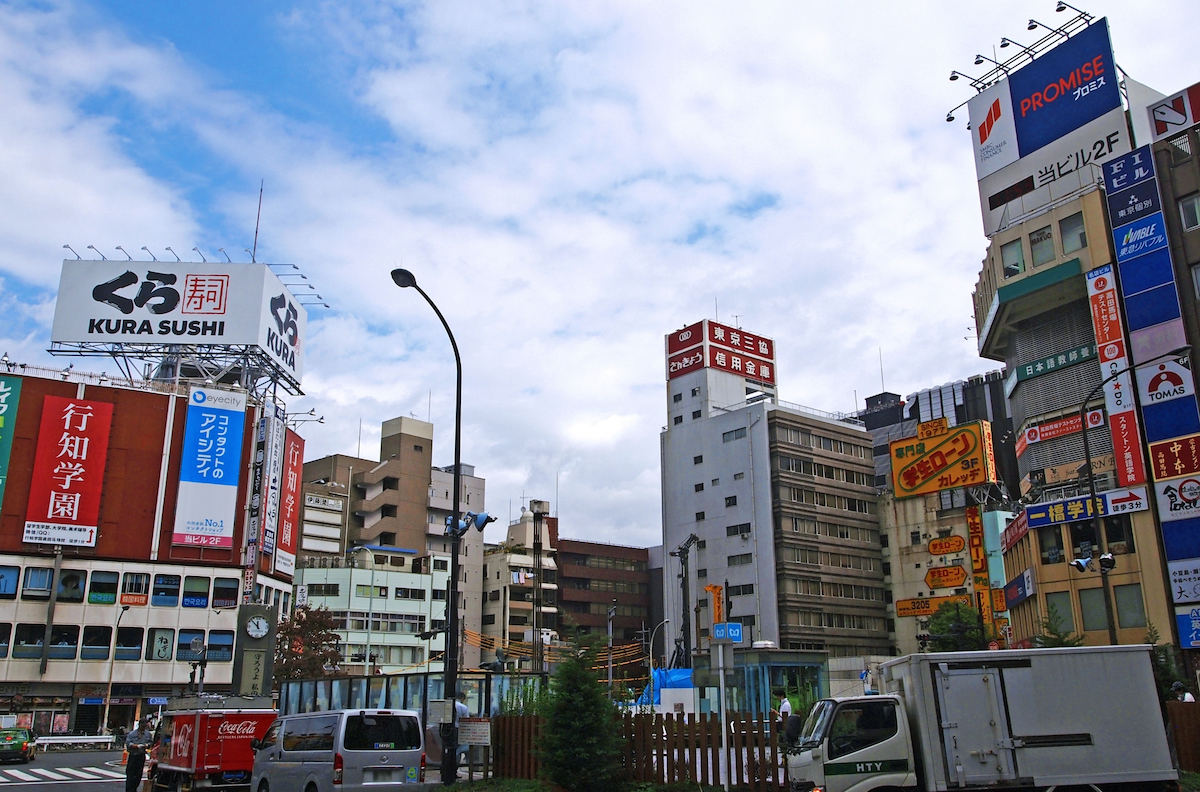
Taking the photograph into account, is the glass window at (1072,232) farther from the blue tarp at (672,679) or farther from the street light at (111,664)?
the street light at (111,664)

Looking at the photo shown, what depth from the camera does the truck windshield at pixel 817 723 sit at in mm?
13438

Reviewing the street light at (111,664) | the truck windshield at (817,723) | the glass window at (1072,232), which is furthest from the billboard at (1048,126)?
the street light at (111,664)

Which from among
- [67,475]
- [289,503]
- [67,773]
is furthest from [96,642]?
[67,773]

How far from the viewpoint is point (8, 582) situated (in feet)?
200

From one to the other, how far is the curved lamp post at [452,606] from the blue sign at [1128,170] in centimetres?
3753

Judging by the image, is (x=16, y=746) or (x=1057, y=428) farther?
(x=1057, y=428)

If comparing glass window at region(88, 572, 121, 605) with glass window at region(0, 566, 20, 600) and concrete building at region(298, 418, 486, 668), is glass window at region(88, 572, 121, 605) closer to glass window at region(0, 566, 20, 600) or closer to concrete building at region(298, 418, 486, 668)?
glass window at region(0, 566, 20, 600)

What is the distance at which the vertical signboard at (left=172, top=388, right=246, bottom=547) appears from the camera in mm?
66875

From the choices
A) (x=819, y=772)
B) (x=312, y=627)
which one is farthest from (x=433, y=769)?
(x=312, y=627)

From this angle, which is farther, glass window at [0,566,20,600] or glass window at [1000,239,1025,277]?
glass window at [0,566,20,600]

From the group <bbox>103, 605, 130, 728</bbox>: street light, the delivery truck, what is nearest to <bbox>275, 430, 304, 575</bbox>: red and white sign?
<bbox>103, 605, 130, 728</bbox>: street light

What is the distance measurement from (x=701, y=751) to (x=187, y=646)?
195 ft

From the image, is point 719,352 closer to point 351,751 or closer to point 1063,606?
point 1063,606

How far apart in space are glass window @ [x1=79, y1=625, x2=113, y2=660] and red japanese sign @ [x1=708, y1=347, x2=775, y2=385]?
57.4m
